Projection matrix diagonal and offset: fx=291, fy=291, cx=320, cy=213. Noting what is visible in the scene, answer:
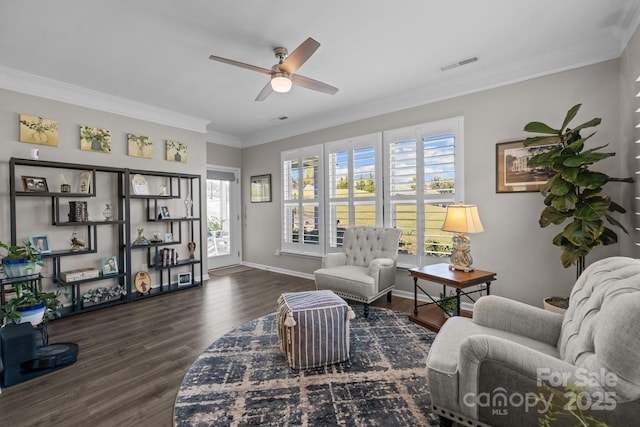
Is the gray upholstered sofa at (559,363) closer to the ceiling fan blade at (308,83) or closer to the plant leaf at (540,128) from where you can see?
the plant leaf at (540,128)

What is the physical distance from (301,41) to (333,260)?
2.54m

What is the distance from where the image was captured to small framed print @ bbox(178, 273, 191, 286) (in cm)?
459

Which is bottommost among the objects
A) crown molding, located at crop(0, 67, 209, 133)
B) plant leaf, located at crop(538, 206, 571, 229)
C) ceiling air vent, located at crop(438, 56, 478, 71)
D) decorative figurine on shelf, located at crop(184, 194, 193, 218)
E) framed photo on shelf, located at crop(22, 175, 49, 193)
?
plant leaf, located at crop(538, 206, 571, 229)

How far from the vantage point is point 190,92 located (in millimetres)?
3783

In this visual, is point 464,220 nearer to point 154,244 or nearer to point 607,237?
point 607,237

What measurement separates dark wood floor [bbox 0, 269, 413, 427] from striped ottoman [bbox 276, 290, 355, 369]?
33.3 inches

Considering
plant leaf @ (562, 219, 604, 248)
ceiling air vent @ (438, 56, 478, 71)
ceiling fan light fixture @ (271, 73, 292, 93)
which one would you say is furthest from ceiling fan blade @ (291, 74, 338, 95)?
plant leaf @ (562, 219, 604, 248)

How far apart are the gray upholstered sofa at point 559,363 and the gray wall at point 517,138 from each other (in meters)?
1.54

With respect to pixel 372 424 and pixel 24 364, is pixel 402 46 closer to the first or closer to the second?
pixel 372 424

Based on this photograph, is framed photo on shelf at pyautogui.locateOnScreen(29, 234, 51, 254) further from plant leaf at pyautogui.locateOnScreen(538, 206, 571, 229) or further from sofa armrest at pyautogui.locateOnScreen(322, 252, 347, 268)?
plant leaf at pyautogui.locateOnScreen(538, 206, 571, 229)

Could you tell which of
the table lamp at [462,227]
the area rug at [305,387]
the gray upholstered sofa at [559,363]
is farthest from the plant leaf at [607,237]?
the area rug at [305,387]

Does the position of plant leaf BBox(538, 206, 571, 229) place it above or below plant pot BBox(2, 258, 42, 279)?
above

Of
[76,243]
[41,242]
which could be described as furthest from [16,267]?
[76,243]

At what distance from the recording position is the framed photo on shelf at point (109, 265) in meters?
3.81
